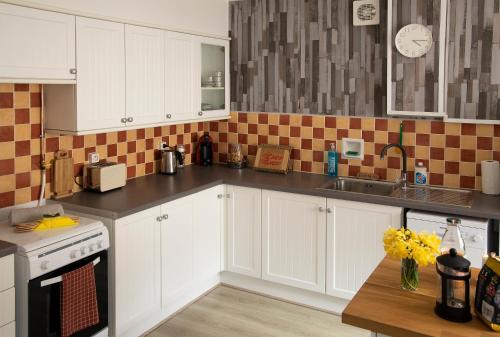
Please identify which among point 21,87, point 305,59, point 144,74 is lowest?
point 21,87

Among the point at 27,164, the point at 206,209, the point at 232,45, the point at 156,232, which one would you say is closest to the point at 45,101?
the point at 27,164

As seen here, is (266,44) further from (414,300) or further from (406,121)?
(414,300)

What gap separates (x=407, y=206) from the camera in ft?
10.7

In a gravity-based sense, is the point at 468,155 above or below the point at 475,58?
below

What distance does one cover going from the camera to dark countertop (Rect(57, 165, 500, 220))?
3090 millimetres

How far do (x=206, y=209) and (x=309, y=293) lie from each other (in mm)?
971

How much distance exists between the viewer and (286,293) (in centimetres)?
389

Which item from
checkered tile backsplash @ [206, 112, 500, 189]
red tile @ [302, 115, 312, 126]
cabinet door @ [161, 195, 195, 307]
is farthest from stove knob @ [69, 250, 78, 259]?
red tile @ [302, 115, 312, 126]

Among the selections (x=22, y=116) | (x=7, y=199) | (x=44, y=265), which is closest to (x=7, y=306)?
(x=44, y=265)

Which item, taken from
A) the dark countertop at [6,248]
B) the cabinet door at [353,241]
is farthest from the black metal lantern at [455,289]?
the dark countertop at [6,248]

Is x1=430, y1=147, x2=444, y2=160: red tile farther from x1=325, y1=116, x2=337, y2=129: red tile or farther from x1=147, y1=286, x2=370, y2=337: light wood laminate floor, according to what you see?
x1=147, y1=286, x2=370, y2=337: light wood laminate floor

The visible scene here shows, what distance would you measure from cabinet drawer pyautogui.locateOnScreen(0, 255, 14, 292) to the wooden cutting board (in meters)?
0.87

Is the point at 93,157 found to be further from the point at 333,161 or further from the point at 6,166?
the point at 333,161

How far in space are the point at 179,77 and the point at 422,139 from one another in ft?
5.96
